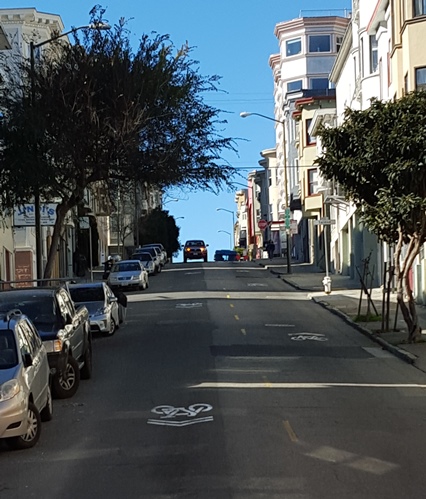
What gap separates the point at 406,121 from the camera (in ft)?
65.9

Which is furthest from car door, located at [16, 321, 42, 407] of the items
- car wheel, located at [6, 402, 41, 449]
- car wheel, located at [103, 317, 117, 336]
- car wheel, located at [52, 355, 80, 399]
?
car wheel, located at [103, 317, 117, 336]

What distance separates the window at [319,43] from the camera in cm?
9400

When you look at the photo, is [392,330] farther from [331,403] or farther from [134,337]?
[331,403]

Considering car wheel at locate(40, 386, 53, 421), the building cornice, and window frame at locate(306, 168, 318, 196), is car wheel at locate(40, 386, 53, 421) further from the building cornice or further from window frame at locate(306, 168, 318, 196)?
window frame at locate(306, 168, 318, 196)

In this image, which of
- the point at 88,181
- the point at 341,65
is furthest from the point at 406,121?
the point at 341,65

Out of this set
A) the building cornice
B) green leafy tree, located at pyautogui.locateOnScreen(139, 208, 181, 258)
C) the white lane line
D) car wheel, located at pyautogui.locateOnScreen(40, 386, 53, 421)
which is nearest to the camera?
car wheel, located at pyautogui.locateOnScreen(40, 386, 53, 421)

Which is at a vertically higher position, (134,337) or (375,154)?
(375,154)

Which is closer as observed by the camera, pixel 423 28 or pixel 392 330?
pixel 392 330

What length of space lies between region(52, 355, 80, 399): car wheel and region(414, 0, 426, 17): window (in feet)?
62.2

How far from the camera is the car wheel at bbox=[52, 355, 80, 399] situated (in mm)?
15109

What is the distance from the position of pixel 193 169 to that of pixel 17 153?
601cm

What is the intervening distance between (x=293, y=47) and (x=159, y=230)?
23.2 metres

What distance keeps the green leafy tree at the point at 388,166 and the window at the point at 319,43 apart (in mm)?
74590

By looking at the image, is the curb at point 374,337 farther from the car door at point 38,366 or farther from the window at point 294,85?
the window at point 294,85
